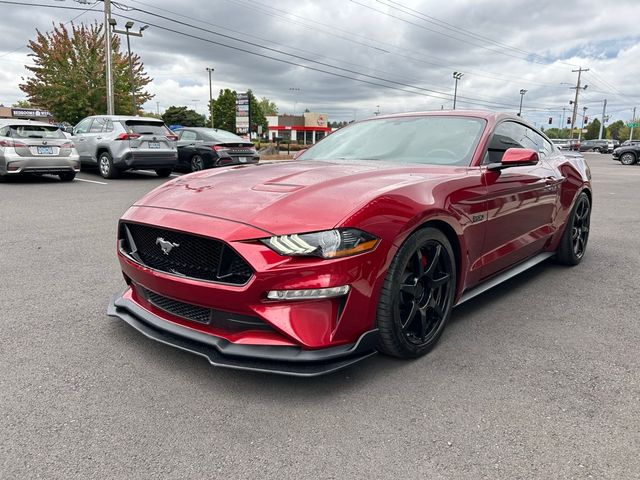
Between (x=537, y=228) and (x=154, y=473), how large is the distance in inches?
134

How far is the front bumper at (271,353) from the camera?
2.18 metres

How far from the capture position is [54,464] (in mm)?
1853

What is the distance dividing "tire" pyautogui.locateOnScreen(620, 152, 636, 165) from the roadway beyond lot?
3067cm

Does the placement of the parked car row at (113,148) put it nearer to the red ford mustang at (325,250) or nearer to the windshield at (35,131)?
the windshield at (35,131)

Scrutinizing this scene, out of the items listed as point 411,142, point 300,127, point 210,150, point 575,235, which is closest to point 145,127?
point 210,150

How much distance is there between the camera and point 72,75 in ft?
92.2

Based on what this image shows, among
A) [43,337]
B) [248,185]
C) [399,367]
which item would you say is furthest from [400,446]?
[43,337]

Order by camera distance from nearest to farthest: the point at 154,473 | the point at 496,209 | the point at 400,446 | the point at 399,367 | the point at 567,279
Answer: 1. the point at 154,473
2. the point at 400,446
3. the point at 399,367
4. the point at 496,209
5. the point at 567,279

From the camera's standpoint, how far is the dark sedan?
13.1m

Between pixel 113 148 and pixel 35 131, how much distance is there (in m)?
1.72

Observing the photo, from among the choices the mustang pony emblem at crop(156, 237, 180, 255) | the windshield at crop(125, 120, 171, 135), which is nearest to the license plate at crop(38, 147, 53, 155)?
the windshield at crop(125, 120, 171, 135)

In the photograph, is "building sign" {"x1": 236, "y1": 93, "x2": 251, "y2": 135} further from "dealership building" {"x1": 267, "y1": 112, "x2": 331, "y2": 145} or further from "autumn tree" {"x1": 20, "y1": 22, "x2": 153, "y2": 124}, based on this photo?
"dealership building" {"x1": 267, "y1": 112, "x2": 331, "y2": 145}

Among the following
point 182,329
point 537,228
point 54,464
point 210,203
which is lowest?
point 54,464

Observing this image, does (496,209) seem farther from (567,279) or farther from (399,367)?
(567,279)
